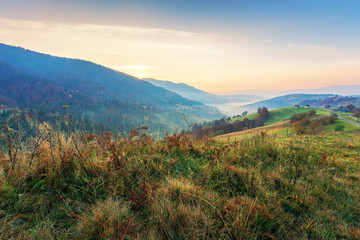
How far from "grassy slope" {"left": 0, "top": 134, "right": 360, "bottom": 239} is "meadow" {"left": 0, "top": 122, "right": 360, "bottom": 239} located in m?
0.01

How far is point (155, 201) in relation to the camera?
2285mm

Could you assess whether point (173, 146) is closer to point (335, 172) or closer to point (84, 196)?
point (84, 196)

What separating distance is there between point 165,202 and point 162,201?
0.04 m

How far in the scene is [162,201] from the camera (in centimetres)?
228

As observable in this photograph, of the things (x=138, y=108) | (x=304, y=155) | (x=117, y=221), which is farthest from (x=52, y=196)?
(x=138, y=108)

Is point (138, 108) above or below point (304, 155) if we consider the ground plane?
below

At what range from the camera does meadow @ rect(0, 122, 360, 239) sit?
77.1 inches

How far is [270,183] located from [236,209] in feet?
3.45

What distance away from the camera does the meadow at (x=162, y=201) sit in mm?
1958

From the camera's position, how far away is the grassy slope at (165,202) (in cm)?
196

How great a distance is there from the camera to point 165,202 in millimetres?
2266

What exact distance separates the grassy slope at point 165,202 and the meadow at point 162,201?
0.01 meters

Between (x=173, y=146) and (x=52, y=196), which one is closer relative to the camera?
(x=52, y=196)

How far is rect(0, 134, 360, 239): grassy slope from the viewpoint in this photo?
6.41ft
